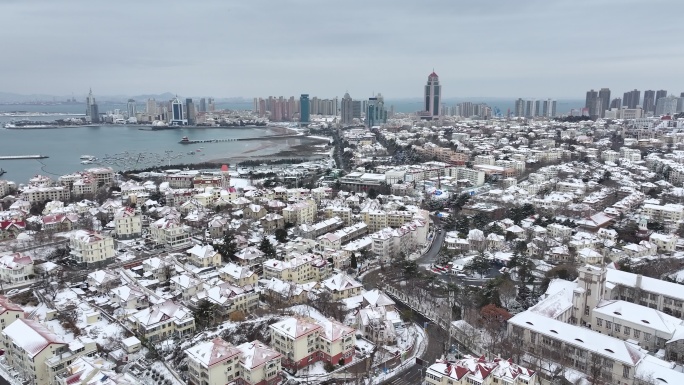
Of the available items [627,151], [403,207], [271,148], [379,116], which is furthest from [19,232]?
[379,116]

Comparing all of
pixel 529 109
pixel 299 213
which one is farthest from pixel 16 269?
pixel 529 109

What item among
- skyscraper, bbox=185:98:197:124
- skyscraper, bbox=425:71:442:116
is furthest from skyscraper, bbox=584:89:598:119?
skyscraper, bbox=185:98:197:124

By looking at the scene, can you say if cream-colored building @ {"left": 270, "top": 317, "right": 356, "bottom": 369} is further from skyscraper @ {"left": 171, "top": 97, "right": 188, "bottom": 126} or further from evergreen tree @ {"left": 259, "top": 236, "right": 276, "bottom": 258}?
skyscraper @ {"left": 171, "top": 97, "right": 188, "bottom": 126}

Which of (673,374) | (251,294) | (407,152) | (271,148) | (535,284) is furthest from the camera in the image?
(271,148)

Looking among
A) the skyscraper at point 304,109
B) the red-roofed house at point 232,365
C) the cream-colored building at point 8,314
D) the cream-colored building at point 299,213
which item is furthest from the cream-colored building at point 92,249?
the skyscraper at point 304,109

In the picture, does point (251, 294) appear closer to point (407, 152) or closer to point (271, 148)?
point (407, 152)

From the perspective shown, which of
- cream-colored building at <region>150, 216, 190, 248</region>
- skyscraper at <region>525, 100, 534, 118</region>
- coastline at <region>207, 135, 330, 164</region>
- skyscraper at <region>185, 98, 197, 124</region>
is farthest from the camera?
skyscraper at <region>525, 100, 534, 118</region>
